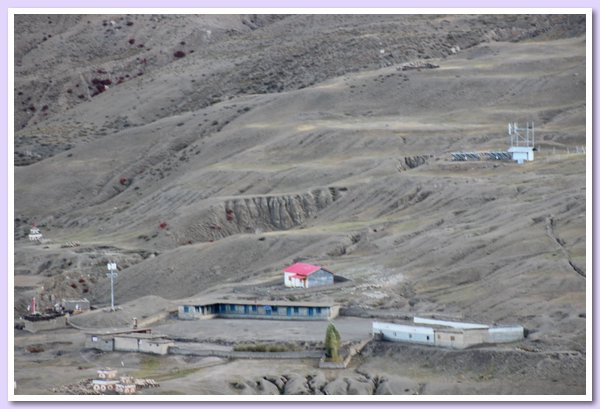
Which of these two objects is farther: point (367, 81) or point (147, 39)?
point (147, 39)

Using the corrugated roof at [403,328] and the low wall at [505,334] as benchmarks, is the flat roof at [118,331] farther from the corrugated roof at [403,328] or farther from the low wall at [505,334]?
the low wall at [505,334]

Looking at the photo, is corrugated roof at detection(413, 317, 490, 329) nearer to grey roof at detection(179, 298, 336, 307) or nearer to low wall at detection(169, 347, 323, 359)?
low wall at detection(169, 347, 323, 359)

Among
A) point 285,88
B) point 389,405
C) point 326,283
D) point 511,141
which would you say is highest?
point 285,88

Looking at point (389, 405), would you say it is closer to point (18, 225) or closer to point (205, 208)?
point (205, 208)

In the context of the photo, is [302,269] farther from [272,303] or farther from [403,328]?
[403,328]

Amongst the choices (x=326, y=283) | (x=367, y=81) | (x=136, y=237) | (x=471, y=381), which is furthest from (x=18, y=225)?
(x=471, y=381)
